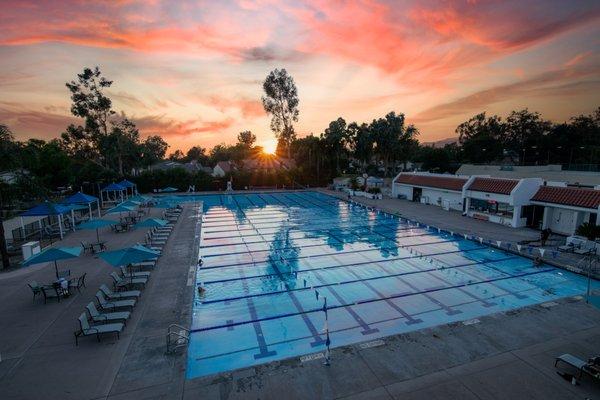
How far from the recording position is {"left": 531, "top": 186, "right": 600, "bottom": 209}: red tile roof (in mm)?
17953

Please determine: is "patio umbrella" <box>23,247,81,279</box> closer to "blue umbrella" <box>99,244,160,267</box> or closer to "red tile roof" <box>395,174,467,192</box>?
"blue umbrella" <box>99,244,160,267</box>

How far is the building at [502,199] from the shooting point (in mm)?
21734

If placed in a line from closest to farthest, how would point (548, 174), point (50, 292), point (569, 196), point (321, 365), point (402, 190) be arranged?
point (321, 365) < point (50, 292) < point (569, 196) < point (548, 174) < point (402, 190)

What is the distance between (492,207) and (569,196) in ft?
17.4

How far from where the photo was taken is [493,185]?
78.5 ft

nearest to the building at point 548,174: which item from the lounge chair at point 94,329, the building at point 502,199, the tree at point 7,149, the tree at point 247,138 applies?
the building at point 502,199

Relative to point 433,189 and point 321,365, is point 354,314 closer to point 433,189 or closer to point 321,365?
point 321,365

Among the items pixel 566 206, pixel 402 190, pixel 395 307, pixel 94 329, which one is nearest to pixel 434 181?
pixel 402 190

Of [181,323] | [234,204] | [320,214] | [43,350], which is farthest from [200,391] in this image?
[234,204]

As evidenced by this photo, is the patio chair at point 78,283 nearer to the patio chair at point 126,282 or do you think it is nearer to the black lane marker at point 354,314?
the patio chair at point 126,282

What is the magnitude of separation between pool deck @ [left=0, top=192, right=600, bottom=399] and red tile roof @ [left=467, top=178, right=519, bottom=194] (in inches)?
557

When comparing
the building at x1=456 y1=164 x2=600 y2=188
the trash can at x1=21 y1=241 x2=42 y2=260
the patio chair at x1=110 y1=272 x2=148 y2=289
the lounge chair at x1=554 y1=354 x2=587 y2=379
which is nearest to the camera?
the lounge chair at x1=554 y1=354 x2=587 y2=379

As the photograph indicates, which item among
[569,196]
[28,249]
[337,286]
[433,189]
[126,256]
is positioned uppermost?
[569,196]

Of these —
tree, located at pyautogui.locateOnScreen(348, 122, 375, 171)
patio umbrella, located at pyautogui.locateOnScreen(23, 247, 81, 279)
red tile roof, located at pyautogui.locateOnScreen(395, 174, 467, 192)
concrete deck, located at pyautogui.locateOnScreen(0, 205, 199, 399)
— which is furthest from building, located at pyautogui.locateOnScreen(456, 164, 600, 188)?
patio umbrella, located at pyautogui.locateOnScreen(23, 247, 81, 279)
